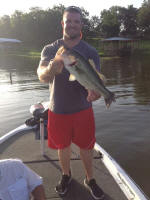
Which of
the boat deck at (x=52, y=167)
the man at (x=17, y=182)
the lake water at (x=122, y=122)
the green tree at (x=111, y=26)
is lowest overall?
the lake water at (x=122, y=122)

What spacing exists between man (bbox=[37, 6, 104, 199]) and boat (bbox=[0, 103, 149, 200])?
0.77ft

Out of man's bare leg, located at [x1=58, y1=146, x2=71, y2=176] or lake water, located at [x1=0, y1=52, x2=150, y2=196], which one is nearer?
man's bare leg, located at [x1=58, y1=146, x2=71, y2=176]

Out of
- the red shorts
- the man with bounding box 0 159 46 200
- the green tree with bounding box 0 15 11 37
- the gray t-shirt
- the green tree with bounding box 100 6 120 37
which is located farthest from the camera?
the green tree with bounding box 0 15 11 37

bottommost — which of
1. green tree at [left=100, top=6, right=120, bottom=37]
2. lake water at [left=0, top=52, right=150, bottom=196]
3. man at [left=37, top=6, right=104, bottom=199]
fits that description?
lake water at [left=0, top=52, right=150, bottom=196]

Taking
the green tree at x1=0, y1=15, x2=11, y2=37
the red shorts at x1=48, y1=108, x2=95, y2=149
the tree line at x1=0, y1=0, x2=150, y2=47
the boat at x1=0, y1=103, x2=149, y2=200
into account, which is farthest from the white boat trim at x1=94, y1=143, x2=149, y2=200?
the green tree at x1=0, y1=15, x2=11, y2=37

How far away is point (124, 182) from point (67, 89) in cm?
197

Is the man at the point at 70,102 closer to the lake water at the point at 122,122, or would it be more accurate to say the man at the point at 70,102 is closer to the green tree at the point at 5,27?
the lake water at the point at 122,122

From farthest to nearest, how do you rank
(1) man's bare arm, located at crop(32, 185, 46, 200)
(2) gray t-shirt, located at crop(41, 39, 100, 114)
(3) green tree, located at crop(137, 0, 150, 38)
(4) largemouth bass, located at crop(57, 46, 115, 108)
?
(3) green tree, located at crop(137, 0, 150, 38)
(2) gray t-shirt, located at crop(41, 39, 100, 114)
(4) largemouth bass, located at crop(57, 46, 115, 108)
(1) man's bare arm, located at crop(32, 185, 46, 200)

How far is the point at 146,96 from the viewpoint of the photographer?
576 inches

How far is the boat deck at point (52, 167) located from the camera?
4270mm

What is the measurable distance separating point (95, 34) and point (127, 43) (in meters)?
22.0

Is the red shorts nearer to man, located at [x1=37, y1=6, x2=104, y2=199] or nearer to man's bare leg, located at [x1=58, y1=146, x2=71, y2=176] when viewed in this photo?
man, located at [x1=37, y1=6, x2=104, y2=199]

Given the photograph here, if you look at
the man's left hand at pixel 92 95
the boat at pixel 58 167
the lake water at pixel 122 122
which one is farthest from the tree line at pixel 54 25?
the man's left hand at pixel 92 95

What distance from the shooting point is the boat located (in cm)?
421
